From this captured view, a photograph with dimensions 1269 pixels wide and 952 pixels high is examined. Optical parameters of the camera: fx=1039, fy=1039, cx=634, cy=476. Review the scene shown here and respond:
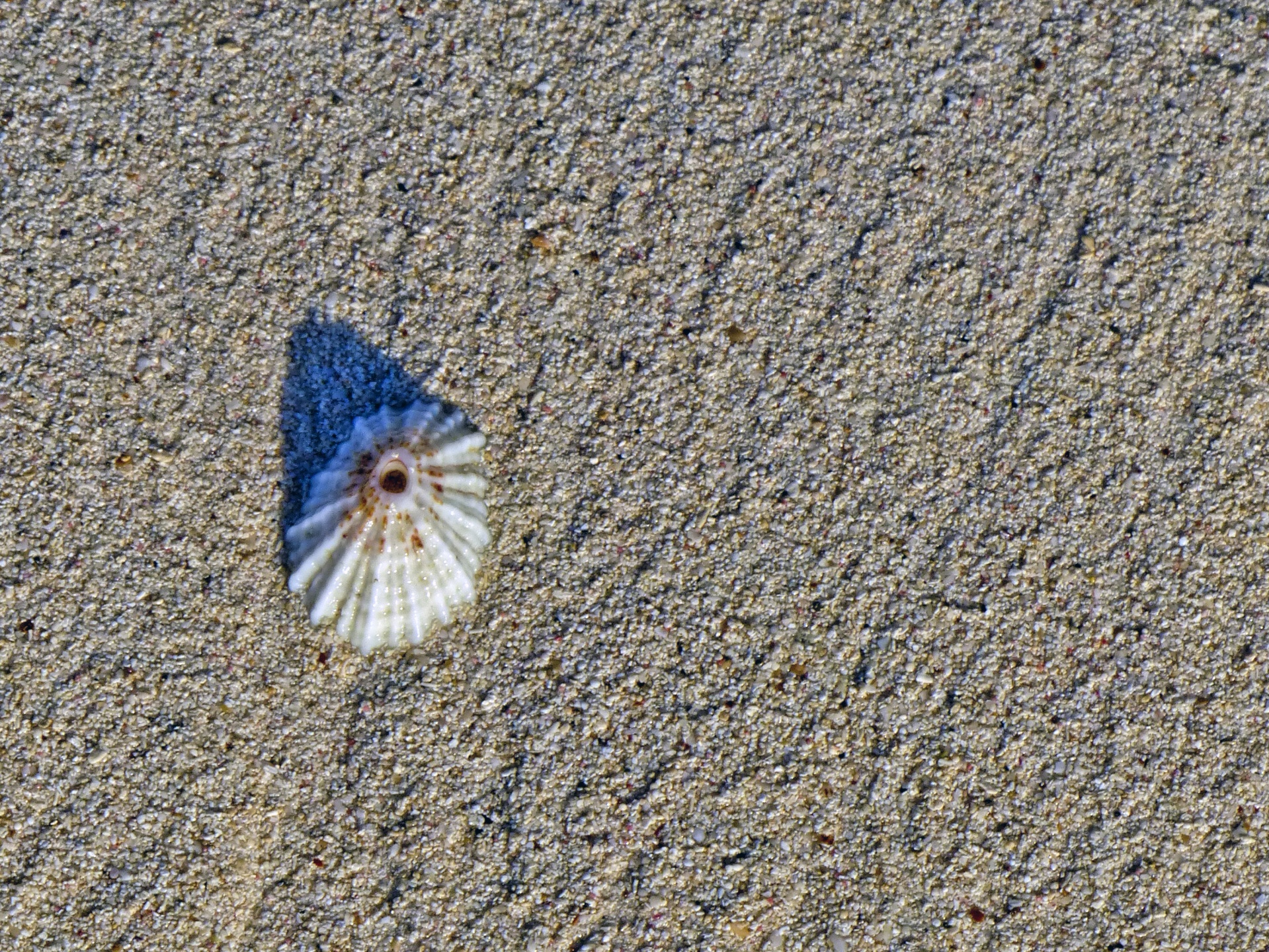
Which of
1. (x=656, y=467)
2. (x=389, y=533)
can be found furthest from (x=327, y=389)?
(x=656, y=467)

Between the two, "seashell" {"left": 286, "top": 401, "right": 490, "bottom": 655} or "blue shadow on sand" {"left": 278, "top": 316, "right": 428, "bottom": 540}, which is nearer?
"seashell" {"left": 286, "top": 401, "right": 490, "bottom": 655}

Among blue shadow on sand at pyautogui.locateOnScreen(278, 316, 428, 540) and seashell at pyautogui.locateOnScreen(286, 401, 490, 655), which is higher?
blue shadow on sand at pyautogui.locateOnScreen(278, 316, 428, 540)

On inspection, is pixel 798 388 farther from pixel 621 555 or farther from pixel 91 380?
pixel 91 380

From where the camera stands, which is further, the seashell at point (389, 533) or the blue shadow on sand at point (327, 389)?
the blue shadow on sand at point (327, 389)

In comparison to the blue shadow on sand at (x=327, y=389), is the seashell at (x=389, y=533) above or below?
below

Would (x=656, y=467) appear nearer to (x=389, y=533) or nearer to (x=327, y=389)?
(x=389, y=533)
